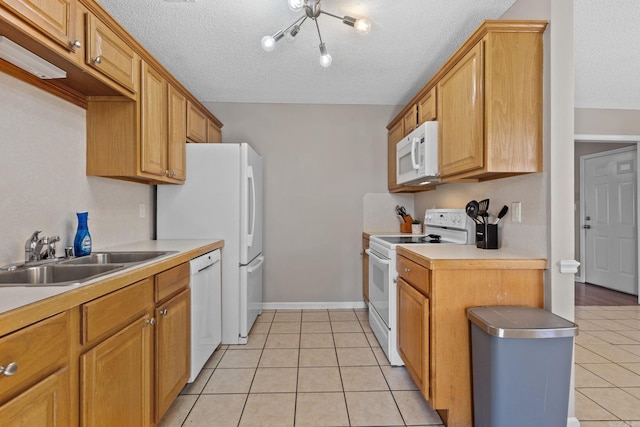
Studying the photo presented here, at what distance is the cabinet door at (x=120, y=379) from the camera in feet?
3.37

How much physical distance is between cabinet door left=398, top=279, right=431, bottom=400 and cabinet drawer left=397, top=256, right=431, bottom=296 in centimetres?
4

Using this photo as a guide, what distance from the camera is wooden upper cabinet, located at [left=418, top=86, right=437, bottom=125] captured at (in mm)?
2359

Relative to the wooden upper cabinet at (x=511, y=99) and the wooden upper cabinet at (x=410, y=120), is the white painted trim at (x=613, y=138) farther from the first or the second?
the wooden upper cabinet at (x=511, y=99)

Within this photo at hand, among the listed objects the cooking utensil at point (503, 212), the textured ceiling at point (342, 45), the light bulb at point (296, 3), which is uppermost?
the textured ceiling at point (342, 45)

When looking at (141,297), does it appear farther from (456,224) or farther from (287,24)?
(456,224)

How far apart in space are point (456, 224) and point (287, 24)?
192cm

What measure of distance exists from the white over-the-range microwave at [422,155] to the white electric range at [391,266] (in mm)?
373

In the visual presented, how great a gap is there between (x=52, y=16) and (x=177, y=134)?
4.07ft

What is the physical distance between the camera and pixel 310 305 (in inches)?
144

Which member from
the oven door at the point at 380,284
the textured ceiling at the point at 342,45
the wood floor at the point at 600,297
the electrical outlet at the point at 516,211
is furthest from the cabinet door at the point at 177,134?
the wood floor at the point at 600,297

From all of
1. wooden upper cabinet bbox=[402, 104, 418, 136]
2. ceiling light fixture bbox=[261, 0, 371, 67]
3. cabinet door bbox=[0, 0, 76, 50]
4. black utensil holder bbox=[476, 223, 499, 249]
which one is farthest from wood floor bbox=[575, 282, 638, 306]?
cabinet door bbox=[0, 0, 76, 50]

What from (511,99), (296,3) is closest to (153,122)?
(296,3)

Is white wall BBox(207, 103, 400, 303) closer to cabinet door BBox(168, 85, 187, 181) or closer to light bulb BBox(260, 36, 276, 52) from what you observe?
cabinet door BBox(168, 85, 187, 181)

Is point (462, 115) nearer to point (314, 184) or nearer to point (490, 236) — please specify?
point (490, 236)
